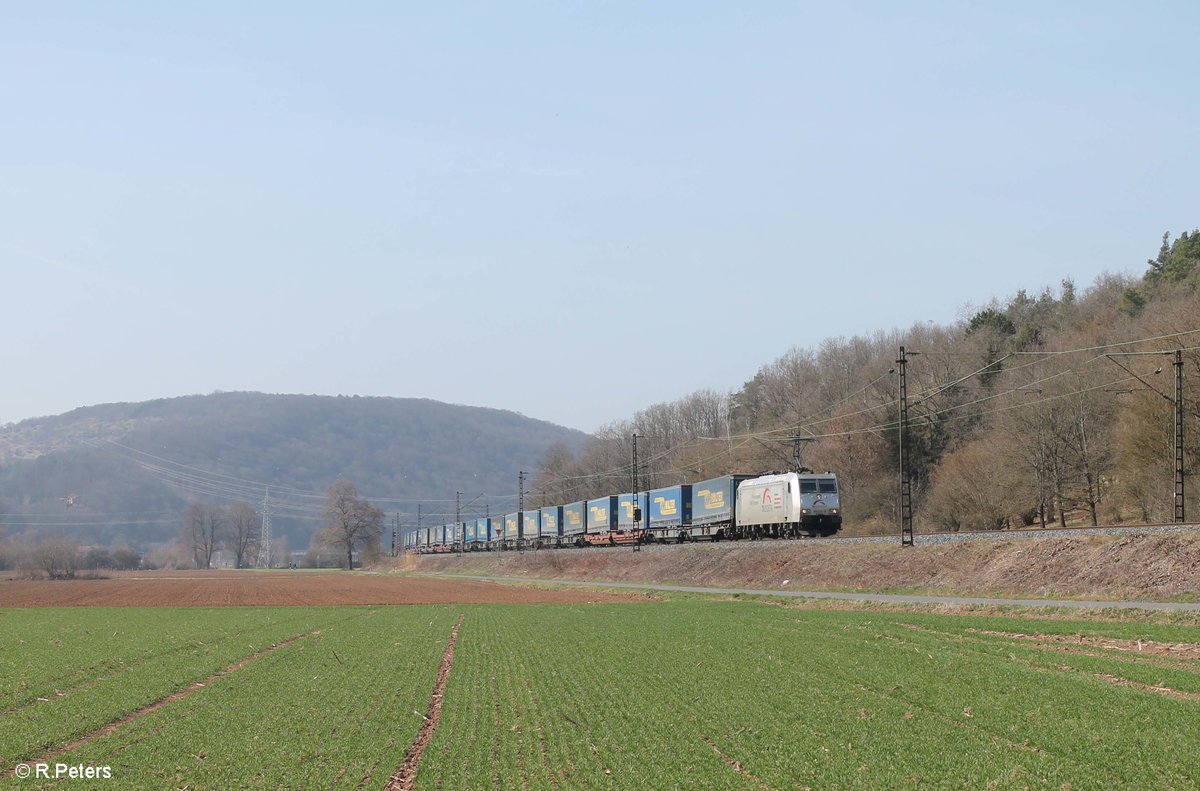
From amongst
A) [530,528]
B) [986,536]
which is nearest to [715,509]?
[986,536]

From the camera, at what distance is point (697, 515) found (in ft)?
241

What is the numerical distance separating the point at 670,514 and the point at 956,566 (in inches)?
1370

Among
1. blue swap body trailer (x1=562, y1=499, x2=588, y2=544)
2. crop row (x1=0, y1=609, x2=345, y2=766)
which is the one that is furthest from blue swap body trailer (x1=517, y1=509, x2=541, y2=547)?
crop row (x1=0, y1=609, x2=345, y2=766)

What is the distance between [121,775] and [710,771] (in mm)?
7561

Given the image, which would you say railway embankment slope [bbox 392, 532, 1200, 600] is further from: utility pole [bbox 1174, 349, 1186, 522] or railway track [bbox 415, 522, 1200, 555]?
utility pole [bbox 1174, 349, 1186, 522]

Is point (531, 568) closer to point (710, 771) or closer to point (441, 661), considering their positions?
point (441, 661)

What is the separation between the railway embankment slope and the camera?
3434 cm

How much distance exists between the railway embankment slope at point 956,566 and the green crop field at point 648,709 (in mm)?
6637

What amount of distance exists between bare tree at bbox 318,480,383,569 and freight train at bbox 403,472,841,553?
5695cm

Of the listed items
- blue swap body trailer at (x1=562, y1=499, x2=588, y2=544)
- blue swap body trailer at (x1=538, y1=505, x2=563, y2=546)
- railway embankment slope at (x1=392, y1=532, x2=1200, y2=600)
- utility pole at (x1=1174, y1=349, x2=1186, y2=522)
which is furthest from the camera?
blue swap body trailer at (x1=538, y1=505, x2=563, y2=546)

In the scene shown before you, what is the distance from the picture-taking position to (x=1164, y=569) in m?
33.8

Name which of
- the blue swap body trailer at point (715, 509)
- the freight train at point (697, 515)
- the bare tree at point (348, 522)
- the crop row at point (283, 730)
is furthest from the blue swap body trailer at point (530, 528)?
the crop row at point (283, 730)

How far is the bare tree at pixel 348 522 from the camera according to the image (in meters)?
169

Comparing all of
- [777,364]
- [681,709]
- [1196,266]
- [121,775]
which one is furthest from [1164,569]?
[777,364]
